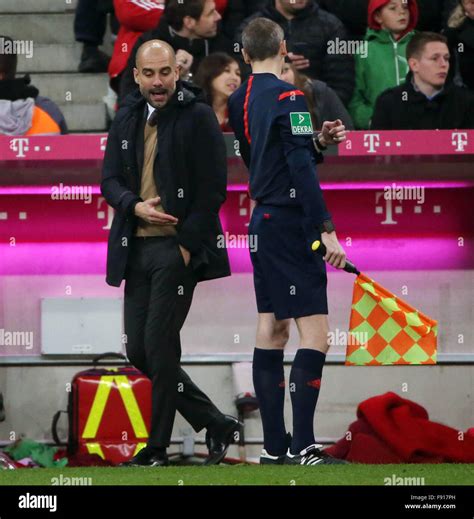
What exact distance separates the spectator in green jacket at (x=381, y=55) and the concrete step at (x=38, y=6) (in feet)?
7.77

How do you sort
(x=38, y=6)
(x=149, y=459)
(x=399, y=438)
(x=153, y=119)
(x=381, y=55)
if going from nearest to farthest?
(x=149, y=459) < (x=153, y=119) < (x=399, y=438) < (x=381, y=55) < (x=38, y=6)

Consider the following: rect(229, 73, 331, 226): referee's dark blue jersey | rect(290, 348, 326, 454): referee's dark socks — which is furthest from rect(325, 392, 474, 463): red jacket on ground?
rect(229, 73, 331, 226): referee's dark blue jersey

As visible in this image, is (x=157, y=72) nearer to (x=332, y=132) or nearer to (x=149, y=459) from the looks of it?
(x=332, y=132)

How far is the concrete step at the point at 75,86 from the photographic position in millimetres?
9766

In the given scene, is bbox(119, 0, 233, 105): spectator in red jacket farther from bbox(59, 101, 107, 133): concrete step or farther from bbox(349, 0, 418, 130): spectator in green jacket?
bbox(349, 0, 418, 130): spectator in green jacket

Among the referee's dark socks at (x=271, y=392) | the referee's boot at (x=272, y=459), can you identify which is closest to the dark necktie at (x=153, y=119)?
the referee's dark socks at (x=271, y=392)

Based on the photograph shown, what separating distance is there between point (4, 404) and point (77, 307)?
2.26 feet

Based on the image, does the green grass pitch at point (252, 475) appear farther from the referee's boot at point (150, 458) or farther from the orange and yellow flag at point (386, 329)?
the orange and yellow flag at point (386, 329)

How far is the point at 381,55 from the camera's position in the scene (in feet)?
30.2

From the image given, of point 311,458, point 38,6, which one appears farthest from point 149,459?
point 38,6

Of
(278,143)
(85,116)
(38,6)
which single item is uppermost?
(38,6)

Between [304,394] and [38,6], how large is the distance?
5.19 m
